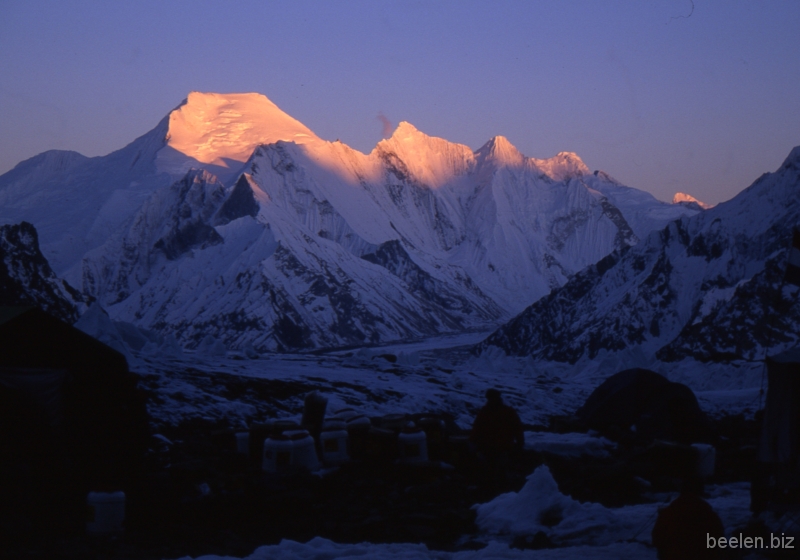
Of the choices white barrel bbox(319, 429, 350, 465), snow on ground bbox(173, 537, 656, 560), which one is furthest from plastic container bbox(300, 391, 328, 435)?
snow on ground bbox(173, 537, 656, 560)

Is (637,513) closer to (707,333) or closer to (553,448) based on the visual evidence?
(553,448)

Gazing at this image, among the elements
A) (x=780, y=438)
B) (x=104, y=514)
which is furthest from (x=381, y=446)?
(x=780, y=438)

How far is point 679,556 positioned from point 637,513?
5080mm

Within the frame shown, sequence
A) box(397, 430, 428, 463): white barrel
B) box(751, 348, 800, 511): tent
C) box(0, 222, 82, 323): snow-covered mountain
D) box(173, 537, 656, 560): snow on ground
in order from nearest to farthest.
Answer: box(173, 537, 656, 560): snow on ground, box(751, 348, 800, 511): tent, box(397, 430, 428, 463): white barrel, box(0, 222, 82, 323): snow-covered mountain

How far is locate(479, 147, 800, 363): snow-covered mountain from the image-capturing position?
89.7 metres

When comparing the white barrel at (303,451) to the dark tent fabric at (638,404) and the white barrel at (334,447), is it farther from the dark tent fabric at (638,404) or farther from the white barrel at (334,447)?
the dark tent fabric at (638,404)

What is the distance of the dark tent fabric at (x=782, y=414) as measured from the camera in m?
13.3

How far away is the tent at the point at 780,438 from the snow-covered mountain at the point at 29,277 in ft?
278

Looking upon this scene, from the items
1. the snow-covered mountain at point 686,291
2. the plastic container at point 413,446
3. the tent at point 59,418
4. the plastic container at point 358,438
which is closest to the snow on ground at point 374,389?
the tent at point 59,418

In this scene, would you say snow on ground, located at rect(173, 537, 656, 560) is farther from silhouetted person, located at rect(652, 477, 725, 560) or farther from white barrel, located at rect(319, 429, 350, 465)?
white barrel, located at rect(319, 429, 350, 465)

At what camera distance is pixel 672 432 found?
2556cm

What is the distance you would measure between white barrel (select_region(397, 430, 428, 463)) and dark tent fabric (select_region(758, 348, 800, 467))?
6.39 meters

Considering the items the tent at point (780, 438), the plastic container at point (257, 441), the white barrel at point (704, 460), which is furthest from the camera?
the plastic container at point (257, 441)

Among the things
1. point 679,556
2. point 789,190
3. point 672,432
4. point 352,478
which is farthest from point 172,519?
point 789,190
